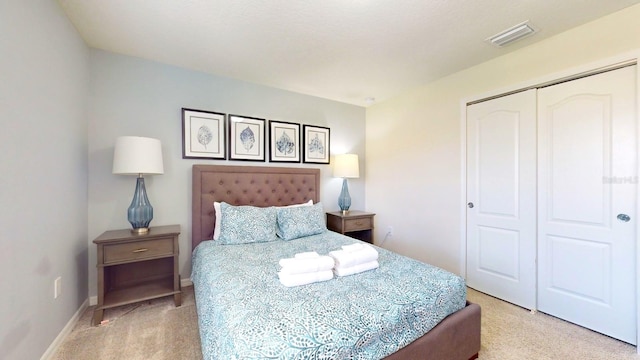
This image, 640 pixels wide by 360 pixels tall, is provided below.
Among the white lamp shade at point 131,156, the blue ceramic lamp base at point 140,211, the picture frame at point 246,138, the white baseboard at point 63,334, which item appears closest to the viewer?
the white baseboard at point 63,334

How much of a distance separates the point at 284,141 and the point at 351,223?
4.67 ft

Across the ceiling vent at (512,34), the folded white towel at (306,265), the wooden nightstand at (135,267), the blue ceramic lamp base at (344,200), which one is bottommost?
the wooden nightstand at (135,267)

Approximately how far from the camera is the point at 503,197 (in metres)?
2.52

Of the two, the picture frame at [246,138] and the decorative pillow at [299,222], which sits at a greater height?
the picture frame at [246,138]

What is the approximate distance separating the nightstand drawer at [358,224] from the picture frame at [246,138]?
1407 millimetres

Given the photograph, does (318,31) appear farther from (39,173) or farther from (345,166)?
(39,173)

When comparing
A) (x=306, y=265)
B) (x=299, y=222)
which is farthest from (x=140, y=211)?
(x=306, y=265)

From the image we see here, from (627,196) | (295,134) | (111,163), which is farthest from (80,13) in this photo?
(627,196)

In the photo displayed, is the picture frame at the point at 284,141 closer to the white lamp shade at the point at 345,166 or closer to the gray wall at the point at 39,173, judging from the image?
the white lamp shade at the point at 345,166

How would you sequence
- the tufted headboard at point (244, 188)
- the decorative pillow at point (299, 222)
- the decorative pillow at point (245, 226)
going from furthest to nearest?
the tufted headboard at point (244, 188)
the decorative pillow at point (299, 222)
the decorative pillow at point (245, 226)

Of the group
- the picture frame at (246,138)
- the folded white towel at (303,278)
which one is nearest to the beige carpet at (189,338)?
the folded white towel at (303,278)

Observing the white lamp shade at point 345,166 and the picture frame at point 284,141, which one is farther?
the white lamp shade at point 345,166

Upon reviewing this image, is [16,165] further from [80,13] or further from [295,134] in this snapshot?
[295,134]

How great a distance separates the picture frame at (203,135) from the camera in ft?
8.92
